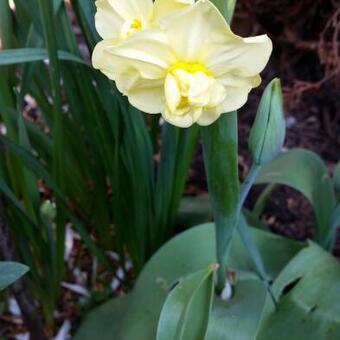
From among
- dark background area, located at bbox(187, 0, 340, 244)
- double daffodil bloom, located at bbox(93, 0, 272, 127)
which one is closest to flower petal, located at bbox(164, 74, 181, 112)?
double daffodil bloom, located at bbox(93, 0, 272, 127)

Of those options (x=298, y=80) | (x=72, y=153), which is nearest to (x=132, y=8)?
(x=72, y=153)

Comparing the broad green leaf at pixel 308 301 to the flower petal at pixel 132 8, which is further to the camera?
the broad green leaf at pixel 308 301

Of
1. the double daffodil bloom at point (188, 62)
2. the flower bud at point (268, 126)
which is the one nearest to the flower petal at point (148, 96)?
the double daffodil bloom at point (188, 62)

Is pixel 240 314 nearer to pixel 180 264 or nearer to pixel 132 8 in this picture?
pixel 180 264

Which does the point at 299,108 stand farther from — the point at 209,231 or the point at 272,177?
the point at 209,231

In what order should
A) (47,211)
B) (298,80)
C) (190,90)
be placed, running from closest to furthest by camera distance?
(190,90) → (47,211) → (298,80)

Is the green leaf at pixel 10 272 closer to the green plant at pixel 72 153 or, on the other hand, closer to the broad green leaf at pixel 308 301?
the green plant at pixel 72 153

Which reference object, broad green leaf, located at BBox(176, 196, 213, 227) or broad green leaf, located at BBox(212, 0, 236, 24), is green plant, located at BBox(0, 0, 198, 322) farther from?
broad green leaf, located at BBox(212, 0, 236, 24)
